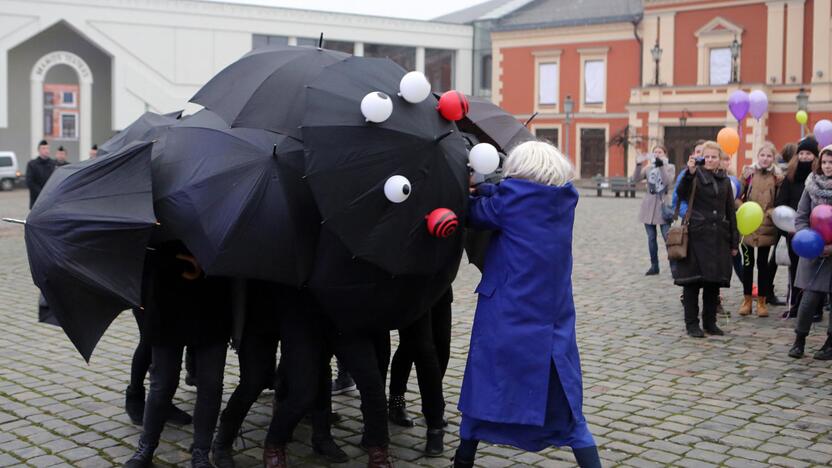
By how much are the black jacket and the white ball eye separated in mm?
12817

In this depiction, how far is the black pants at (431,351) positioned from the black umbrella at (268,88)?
1343 millimetres

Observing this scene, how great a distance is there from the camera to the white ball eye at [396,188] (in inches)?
158

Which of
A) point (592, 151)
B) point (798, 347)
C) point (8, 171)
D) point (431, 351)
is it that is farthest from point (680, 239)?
point (592, 151)

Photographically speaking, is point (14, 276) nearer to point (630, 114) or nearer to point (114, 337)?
point (114, 337)

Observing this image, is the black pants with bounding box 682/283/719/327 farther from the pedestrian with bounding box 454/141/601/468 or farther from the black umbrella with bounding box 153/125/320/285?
the black umbrella with bounding box 153/125/320/285

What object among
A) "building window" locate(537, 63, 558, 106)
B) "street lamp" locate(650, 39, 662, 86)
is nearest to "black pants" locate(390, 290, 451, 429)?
"street lamp" locate(650, 39, 662, 86)

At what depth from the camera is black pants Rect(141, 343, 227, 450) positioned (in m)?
4.75

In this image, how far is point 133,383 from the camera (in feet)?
18.6

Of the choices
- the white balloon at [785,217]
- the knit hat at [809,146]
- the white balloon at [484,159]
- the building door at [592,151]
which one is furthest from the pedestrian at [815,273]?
the building door at [592,151]

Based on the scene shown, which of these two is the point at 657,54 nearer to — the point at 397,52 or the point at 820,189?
A: the point at 397,52

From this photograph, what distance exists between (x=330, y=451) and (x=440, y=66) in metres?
50.6

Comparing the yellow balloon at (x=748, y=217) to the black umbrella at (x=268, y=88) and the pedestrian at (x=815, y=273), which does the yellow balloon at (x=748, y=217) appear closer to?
the pedestrian at (x=815, y=273)

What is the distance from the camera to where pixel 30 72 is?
148 feet

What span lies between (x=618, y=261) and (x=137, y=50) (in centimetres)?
3653
